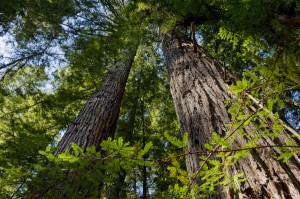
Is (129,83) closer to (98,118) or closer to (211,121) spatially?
(98,118)

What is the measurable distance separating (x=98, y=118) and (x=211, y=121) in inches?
106

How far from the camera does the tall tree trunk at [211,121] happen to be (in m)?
1.55

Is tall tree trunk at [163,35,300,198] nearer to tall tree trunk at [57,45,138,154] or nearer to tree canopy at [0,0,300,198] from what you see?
tree canopy at [0,0,300,198]

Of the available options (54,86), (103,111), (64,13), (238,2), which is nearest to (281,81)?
(238,2)

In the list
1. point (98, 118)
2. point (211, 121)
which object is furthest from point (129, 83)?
point (211, 121)

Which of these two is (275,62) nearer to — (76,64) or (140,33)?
(140,33)

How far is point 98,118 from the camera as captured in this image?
4594mm

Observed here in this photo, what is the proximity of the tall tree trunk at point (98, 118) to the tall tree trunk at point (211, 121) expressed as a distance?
1516 mm

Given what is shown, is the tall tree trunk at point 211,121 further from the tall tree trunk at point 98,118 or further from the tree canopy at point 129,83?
the tall tree trunk at point 98,118

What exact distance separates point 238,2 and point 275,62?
1.19m

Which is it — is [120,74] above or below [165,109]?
below

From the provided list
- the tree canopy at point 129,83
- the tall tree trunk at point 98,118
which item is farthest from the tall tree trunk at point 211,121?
the tall tree trunk at point 98,118

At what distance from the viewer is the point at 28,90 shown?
24.8 ft

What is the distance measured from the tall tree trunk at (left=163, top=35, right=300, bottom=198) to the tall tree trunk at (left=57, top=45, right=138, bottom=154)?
59.7 inches
